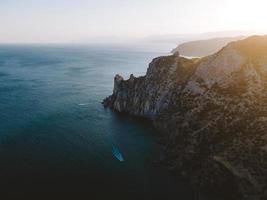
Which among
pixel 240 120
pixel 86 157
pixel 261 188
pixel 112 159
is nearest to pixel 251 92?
pixel 240 120

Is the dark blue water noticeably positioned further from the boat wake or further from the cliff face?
the cliff face

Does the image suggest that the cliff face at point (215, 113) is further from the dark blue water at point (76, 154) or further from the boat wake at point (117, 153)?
the boat wake at point (117, 153)

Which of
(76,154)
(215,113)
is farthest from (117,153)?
(215,113)

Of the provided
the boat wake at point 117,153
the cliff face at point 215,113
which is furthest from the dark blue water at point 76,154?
the cliff face at point 215,113

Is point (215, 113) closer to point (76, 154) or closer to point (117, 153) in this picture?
point (117, 153)

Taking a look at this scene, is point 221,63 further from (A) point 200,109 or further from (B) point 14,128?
(B) point 14,128

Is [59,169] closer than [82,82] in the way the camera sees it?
Yes

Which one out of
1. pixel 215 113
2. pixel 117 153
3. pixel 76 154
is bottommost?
pixel 117 153

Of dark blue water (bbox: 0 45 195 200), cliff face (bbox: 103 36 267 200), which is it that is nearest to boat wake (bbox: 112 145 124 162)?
dark blue water (bbox: 0 45 195 200)

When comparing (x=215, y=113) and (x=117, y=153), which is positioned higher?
(x=215, y=113)
